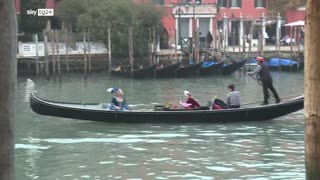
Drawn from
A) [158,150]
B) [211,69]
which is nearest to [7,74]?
[158,150]

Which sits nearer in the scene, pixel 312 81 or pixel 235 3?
pixel 312 81

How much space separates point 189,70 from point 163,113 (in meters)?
13.6

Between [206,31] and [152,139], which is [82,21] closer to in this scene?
[206,31]

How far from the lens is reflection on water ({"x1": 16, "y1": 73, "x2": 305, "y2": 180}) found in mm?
6092

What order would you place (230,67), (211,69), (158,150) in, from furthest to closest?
(230,67)
(211,69)
(158,150)

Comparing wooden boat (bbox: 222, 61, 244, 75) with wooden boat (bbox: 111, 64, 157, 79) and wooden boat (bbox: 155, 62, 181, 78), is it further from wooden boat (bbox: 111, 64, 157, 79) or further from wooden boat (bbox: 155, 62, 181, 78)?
wooden boat (bbox: 111, 64, 157, 79)

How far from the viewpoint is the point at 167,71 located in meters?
22.4

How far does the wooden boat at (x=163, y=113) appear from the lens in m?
9.17

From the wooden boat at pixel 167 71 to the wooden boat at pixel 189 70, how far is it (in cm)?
17

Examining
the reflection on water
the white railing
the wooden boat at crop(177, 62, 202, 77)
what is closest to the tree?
the white railing

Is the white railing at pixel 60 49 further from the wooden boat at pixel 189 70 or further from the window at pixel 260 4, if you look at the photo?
the window at pixel 260 4

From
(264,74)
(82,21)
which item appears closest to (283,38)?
(82,21)

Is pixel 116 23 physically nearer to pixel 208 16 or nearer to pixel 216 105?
pixel 208 16

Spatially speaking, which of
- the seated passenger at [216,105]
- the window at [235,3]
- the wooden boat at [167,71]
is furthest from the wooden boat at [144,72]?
the seated passenger at [216,105]
